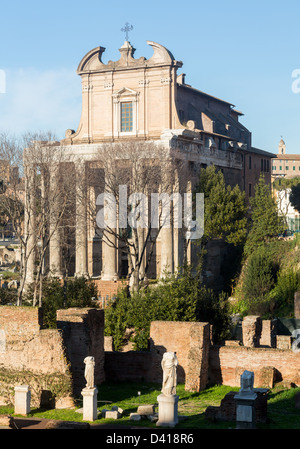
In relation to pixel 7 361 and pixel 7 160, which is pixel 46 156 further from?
pixel 7 361

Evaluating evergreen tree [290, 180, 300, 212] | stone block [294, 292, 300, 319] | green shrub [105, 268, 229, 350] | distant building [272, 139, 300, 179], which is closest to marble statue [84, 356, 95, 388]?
green shrub [105, 268, 229, 350]

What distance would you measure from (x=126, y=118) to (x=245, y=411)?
3508cm

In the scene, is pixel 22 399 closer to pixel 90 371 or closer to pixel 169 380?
pixel 90 371

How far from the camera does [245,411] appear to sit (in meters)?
19.4

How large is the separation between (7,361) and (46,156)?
60.4 ft

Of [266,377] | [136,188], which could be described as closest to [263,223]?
[136,188]

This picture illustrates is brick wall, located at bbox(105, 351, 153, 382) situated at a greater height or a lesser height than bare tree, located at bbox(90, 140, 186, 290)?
lesser

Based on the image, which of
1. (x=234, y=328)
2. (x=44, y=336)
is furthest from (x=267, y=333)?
(x=44, y=336)

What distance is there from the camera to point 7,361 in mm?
24016

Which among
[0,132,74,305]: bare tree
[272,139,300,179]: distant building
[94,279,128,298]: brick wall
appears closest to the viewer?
[0,132,74,305]: bare tree

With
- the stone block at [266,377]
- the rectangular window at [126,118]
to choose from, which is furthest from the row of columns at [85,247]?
the stone block at [266,377]

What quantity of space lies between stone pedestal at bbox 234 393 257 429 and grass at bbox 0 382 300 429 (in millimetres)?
705

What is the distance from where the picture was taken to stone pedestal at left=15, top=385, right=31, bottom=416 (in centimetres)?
2241

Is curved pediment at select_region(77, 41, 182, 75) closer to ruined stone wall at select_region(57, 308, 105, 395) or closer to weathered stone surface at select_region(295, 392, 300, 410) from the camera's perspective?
ruined stone wall at select_region(57, 308, 105, 395)
